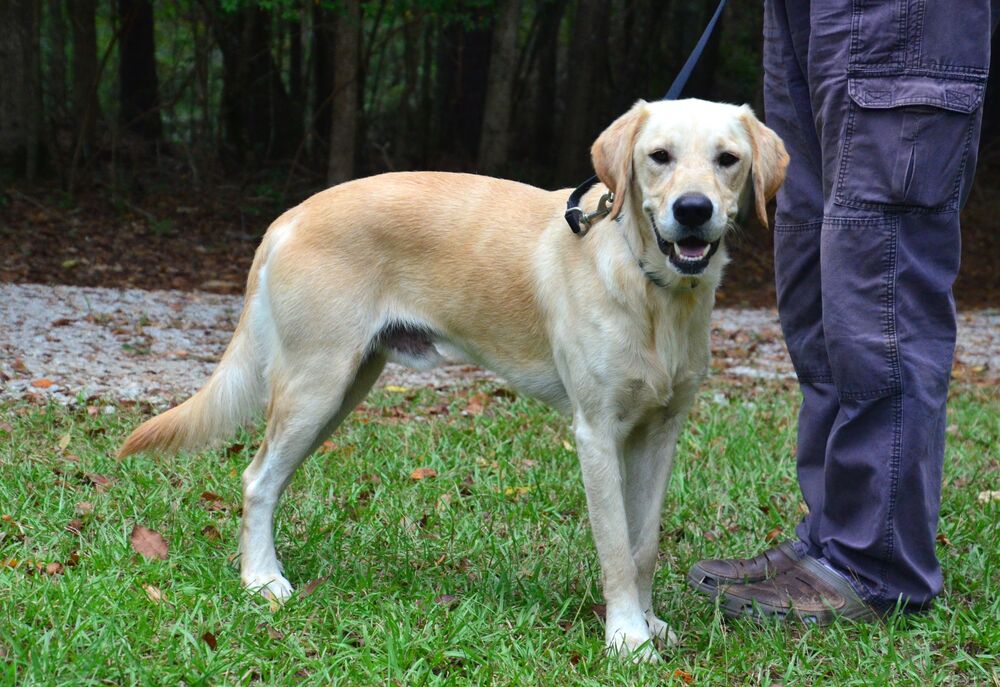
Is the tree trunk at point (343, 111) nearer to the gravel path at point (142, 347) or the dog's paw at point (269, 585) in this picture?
the gravel path at point (142, 347)

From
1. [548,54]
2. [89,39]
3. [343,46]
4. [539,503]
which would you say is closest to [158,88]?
[89,39]

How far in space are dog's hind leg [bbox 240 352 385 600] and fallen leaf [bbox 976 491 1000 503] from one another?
2476 mm

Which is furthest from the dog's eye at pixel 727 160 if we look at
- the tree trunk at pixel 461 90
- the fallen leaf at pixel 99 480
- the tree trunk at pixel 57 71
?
the tree trunk at pixel 461 90

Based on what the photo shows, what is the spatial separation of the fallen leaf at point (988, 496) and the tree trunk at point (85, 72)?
31.7 ft

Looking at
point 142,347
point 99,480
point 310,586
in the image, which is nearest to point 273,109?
point 142,347

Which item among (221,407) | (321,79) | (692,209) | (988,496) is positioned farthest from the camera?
(321,79)

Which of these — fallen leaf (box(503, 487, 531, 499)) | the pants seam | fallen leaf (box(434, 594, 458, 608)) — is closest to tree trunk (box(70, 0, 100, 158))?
fallen leaf (box(503, 487, 531, 499))

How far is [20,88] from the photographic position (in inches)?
409

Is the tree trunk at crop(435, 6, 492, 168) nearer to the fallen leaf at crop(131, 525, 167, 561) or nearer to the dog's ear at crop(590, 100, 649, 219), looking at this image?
the fallen leaf at crop(131, 525, 167, 561)

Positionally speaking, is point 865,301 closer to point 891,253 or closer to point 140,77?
point 891,253

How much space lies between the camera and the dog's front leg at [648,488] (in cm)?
318

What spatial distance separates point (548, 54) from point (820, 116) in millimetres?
13535

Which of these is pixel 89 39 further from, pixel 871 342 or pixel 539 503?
pixel 871 342

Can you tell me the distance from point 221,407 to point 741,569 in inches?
68.1
